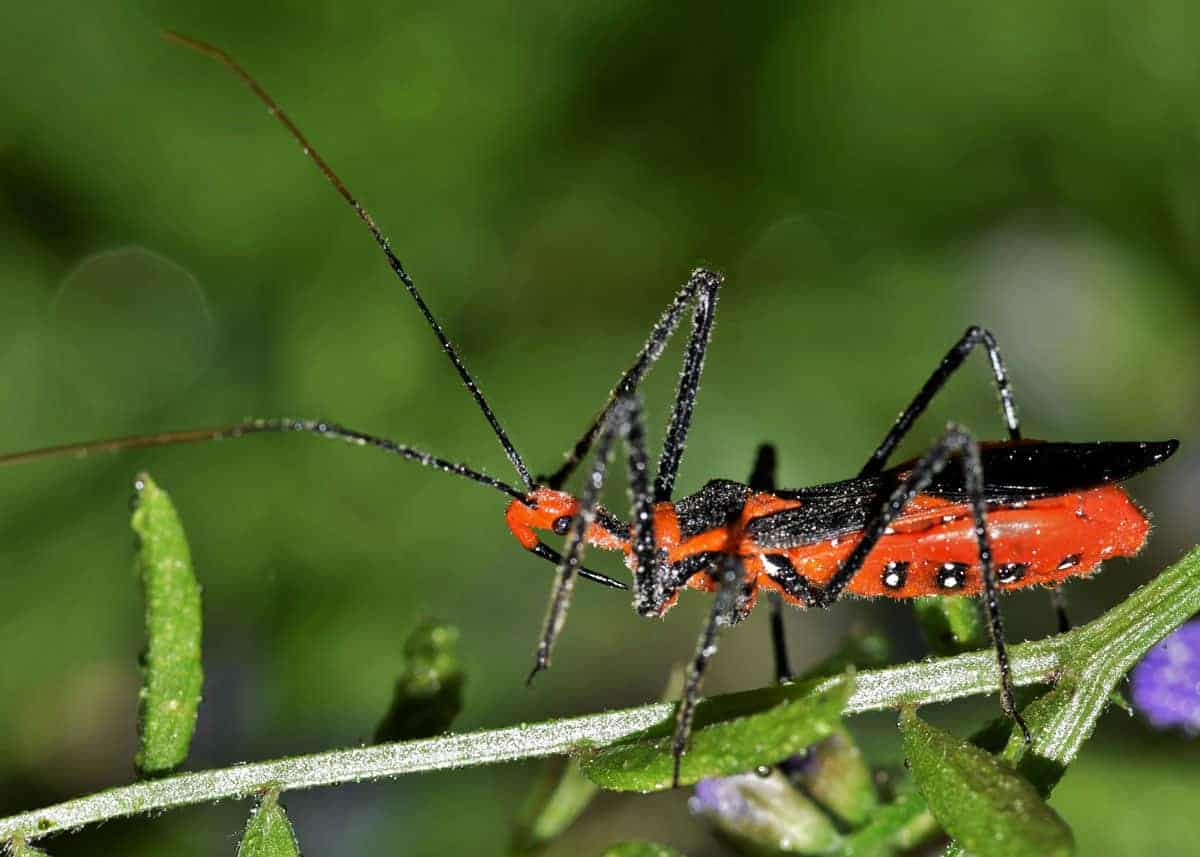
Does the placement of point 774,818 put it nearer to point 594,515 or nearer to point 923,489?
point 594,515

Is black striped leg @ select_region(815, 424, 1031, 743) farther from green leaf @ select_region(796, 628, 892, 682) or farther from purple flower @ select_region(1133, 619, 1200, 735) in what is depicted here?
purple flower @ select_region(1133, 619, 1200, 735)

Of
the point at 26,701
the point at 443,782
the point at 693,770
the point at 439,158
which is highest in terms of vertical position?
the point at 439,158

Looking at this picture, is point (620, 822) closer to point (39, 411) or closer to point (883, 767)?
point (883, 767)

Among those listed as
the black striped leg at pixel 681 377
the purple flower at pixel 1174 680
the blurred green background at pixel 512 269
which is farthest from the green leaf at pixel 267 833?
the blurred green background at pixel 512 269

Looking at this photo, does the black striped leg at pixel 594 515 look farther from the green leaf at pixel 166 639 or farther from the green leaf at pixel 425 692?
the green leaf at pixel 166 639

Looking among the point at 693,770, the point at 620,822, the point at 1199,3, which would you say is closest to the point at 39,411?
the point at 620,822

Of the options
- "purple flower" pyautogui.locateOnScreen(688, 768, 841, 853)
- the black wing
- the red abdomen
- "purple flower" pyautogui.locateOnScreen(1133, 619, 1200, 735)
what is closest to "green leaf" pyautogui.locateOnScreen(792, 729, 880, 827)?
"purple flower" pyautogui.locateOnScreen(688, 768, 841, 853)

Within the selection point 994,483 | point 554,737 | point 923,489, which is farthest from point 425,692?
point 994,483
